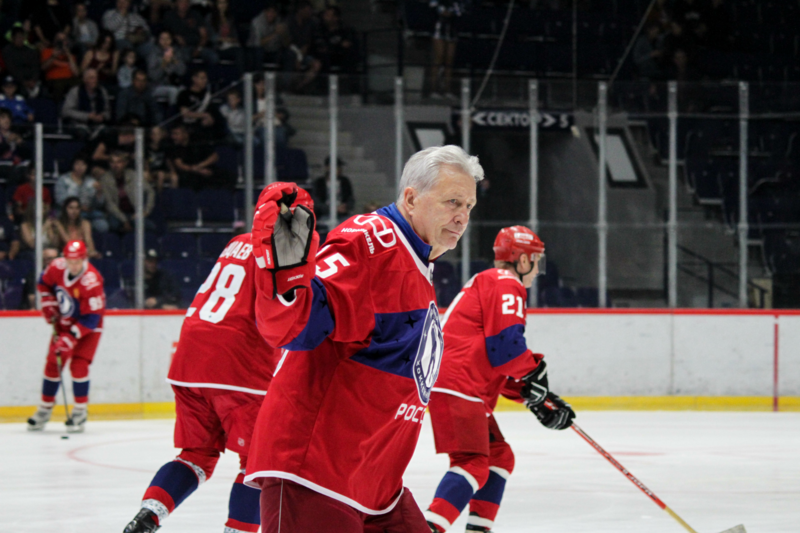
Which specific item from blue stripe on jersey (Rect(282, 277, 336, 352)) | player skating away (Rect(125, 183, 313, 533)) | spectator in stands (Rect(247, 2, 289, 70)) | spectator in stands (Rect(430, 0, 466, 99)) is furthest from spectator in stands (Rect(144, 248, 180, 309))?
blue stripe on jersey (Rect(282, 277, 336, 352))

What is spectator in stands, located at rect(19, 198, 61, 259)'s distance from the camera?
28.2 ft

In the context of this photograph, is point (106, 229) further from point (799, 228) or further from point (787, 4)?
point (787, 4)

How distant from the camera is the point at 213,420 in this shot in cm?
371

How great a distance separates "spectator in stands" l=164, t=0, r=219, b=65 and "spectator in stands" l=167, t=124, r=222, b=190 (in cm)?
297

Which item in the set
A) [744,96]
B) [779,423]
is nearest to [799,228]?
[744,96]

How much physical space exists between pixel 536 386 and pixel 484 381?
0.80ft

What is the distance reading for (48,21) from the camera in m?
11.3

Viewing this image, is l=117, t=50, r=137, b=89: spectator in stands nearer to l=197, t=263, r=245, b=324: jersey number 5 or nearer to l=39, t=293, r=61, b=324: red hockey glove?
l=39, t=293, r=61, b=324: red hockey glove

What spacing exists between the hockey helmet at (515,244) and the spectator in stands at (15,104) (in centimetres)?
758

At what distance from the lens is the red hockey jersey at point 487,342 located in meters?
3.97

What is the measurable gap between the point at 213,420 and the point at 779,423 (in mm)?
6273

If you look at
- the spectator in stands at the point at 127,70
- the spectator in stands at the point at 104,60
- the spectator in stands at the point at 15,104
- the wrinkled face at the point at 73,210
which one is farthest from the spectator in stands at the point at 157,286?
the spectator in stands at the point at 104,60

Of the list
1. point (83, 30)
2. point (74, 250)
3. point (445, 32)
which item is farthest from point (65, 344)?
point (445, 32)

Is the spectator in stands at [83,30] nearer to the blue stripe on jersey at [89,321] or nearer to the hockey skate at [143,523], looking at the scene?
the blue stripe on jersey at [89,321]
